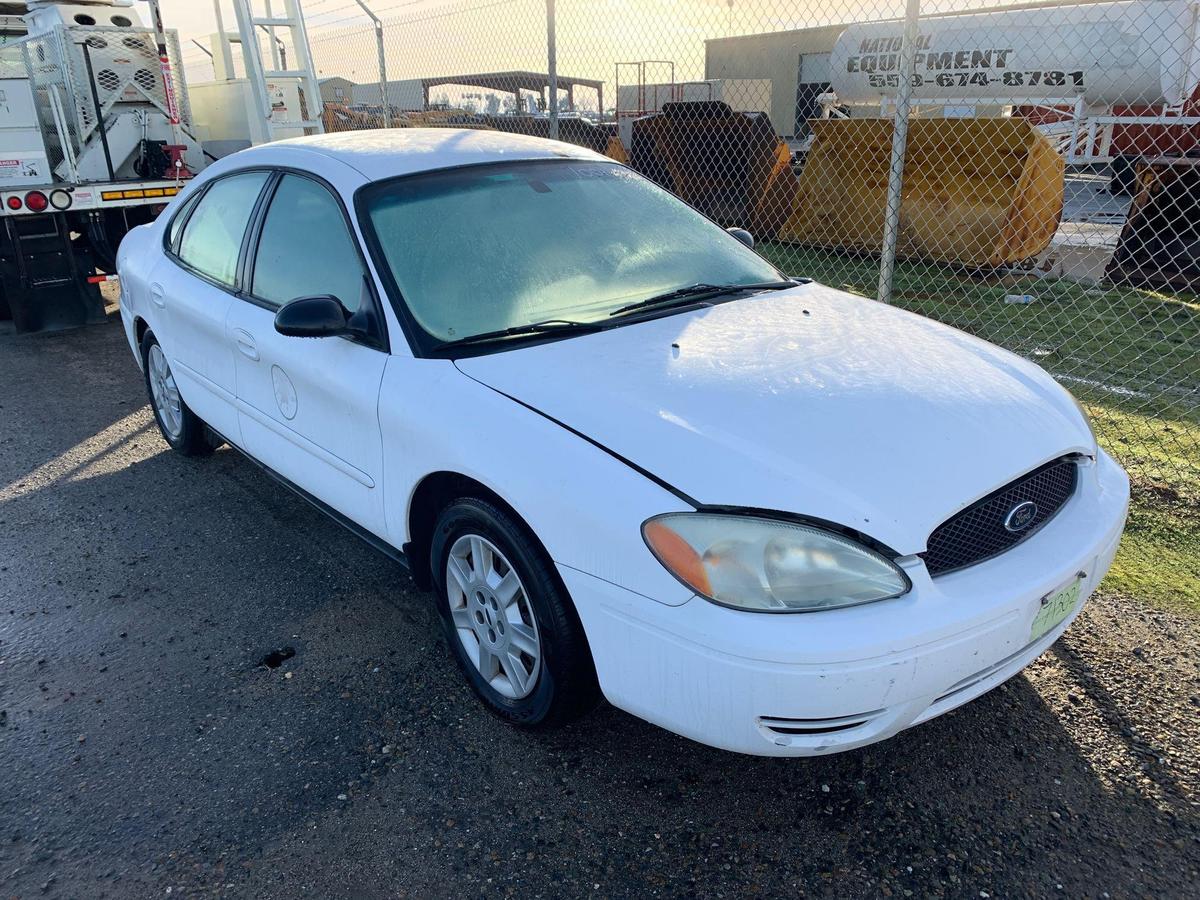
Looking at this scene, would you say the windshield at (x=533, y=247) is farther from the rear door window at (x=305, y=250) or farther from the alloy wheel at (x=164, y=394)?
the alloy wheel at (x=164, y=394)

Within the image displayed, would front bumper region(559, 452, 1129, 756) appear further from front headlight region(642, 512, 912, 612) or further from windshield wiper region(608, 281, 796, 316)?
windshield wiper region(608, 281, 796, 316)

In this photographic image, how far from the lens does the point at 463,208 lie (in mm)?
3348

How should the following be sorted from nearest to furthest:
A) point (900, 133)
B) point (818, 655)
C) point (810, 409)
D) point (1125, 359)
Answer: point (818, 655)
point (810, 409)
point (900, 133)
point (1125, 359)

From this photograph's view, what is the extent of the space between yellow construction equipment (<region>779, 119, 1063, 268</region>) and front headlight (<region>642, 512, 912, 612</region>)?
8.68 metres

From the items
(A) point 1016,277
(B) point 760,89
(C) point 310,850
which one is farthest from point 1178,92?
(B) point 760,89

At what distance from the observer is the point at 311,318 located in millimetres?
2980

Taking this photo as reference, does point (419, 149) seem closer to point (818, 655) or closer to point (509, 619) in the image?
point (509, 619)

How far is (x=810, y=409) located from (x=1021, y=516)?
617 millimetres

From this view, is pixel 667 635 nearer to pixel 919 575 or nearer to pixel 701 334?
pixel 919 575

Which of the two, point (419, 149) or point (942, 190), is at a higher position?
point (419, 149)

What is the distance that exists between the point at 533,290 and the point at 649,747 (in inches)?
60.7

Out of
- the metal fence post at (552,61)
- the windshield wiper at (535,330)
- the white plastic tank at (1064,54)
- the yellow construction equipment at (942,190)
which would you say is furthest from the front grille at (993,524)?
the white plastic tank at (1064,54)

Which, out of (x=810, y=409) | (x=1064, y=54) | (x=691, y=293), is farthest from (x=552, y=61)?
(x=1064, y=54)

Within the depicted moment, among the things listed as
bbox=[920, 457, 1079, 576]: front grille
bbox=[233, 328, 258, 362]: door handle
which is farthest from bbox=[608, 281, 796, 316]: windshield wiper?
bbox=[233, 328, 258, 362]: door handle
